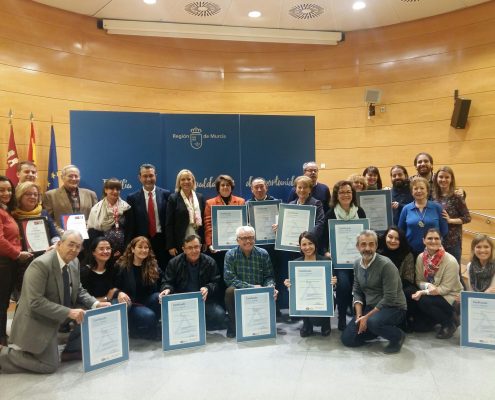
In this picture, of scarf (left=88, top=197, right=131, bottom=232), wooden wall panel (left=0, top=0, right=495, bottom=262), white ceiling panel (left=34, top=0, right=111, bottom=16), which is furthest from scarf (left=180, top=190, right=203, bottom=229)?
white ceiling panel (left=34, top=0, right=111, bottom=16)

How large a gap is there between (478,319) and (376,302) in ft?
2.75

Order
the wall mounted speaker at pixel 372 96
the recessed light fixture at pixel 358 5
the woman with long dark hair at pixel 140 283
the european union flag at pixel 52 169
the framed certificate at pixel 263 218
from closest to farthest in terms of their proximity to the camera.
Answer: the woman with long dark hair at pixel 140 283 < the framed certificate at pixel 263 218 < the european union flag at pixel 52 169 < the recessed light fixture at pixel 358 5 < the wall mounted speaker at pixel 372 96

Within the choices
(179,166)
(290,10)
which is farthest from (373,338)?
(290,10)

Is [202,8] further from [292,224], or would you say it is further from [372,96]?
[292,224]

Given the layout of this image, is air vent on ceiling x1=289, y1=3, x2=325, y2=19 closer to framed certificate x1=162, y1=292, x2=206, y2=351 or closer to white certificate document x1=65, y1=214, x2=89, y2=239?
white certificate document x1=65, y1=214, x2=89, y2=239

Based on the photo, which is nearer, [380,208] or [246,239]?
[246,239]

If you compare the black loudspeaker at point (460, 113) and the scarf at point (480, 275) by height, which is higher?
the black loudspeaker at point (460, 113)

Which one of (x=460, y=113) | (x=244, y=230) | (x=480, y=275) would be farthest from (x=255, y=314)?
(x=460, y=113)

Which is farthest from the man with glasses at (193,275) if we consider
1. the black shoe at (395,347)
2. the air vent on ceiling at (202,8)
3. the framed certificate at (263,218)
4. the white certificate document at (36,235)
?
the air vent on ceiling at (202,8)

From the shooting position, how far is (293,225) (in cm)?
446

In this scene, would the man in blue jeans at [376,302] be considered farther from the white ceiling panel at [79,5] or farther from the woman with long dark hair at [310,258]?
the white ceiling panel at [79,5]

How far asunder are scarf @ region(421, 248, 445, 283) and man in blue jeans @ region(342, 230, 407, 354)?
0.40 metres

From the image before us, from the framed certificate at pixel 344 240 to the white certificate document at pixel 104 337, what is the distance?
84.0 inches

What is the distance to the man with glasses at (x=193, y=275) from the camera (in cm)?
420
